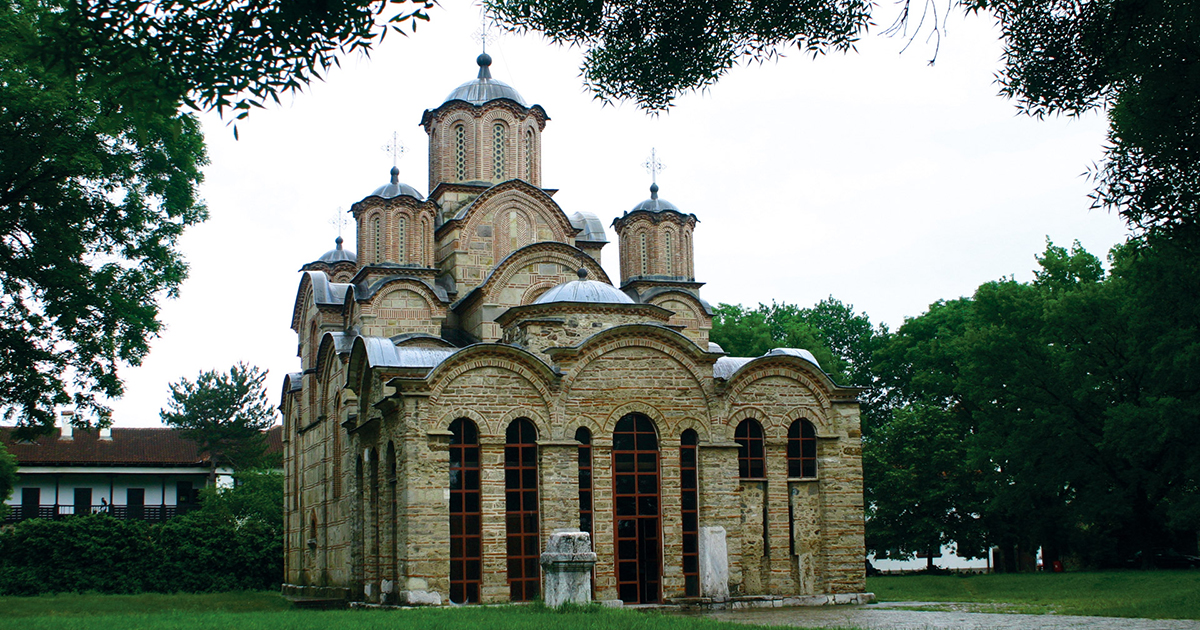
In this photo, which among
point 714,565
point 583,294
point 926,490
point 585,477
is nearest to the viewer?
point 585,477

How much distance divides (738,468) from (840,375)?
20.3 metres

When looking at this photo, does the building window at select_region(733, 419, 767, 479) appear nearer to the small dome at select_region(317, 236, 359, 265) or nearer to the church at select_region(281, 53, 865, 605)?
the church at select_region(281, 53, 865, 605)

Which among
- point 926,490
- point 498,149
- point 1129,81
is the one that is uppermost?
point 498,149

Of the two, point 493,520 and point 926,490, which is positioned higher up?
point 493,520

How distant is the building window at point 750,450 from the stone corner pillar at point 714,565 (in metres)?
1.25

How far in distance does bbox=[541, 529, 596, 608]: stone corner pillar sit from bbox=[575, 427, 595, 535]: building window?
3.61m

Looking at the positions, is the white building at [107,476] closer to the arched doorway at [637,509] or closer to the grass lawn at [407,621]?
the arched doorway at [637,509]

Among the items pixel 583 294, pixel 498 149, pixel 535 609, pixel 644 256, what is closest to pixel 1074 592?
pixel 583 294

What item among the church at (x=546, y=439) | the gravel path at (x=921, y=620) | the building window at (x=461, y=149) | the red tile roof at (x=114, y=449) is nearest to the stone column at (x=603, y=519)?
the church at (x=546, y=439)

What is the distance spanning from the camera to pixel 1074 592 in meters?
20.3

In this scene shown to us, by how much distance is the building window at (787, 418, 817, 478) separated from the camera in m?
19.2

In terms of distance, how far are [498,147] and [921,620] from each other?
1423 centimetres

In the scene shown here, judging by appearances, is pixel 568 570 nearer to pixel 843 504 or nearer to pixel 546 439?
pixel 546 439

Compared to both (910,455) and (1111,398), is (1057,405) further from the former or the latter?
(910,455)
